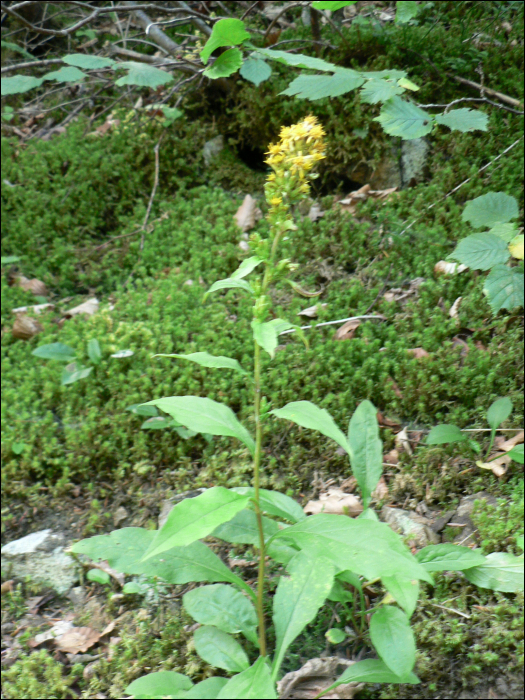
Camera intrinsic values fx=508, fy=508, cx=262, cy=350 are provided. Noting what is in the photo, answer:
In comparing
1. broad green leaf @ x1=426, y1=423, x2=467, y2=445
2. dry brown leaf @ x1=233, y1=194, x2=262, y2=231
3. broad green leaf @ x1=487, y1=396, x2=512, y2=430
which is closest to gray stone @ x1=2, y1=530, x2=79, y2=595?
broad green leaf @ x1=426, y1=423, x2=467, y2=445

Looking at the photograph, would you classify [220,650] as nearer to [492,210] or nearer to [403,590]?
[403,590]

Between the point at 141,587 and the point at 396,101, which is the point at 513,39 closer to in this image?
the point at 396,101

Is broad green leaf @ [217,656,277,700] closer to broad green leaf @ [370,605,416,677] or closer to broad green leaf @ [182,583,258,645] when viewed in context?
broad green leaf @ [182,583,258,645]

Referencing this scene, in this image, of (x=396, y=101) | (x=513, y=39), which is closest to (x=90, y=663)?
(x=396, y=101)

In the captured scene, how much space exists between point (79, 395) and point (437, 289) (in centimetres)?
239

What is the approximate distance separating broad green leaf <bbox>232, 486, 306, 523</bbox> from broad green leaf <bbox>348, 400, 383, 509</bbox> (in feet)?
0.95

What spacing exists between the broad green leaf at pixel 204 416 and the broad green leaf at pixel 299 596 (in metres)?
0.39

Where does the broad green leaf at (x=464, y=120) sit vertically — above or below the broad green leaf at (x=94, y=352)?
above

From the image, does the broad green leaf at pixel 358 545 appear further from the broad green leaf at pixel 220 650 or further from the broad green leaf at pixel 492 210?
the broad green leaf at pixel 492 210

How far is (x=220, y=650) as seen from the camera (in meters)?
1.73

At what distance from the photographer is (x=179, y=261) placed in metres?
4.20

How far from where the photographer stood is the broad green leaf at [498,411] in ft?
7.68

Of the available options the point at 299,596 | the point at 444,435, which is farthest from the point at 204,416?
the point at 444,435

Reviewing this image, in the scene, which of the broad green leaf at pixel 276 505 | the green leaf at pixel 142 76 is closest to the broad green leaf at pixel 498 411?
the broad green leaf at pixel 276 505
